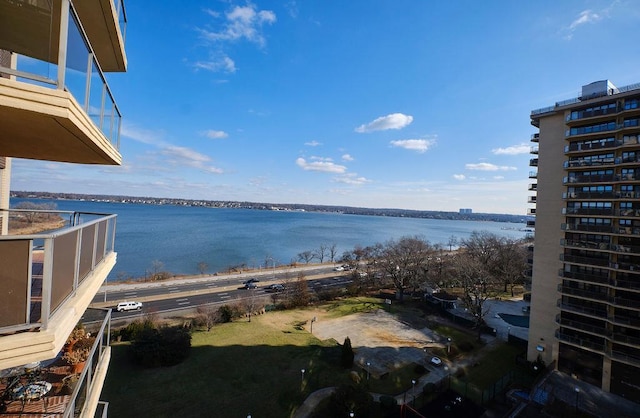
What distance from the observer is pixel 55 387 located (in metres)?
5.14

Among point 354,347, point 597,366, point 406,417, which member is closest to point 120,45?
point 406,417

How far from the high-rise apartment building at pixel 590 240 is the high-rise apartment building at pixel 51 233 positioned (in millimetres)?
27857

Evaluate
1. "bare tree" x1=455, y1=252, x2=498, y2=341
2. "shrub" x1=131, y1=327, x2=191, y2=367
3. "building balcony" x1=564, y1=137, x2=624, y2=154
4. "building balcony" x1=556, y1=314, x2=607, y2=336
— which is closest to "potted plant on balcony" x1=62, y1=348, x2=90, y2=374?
"shrub" x1=131, y1=327, x2=191, y2=367

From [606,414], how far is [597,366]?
424cm

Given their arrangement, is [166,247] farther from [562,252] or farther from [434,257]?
[562,252]

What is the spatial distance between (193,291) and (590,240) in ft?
131

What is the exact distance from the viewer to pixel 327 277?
5050 cm

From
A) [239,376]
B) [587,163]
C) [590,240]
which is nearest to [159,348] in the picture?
[239,376]

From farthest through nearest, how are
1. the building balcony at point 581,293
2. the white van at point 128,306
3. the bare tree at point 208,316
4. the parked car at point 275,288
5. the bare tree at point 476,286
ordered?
the parked car at point 275,288 < the white van at point 128,306 < the bare tree at point 476,286 < the bare tree at point 208,316 < the building balcony at point 581,293

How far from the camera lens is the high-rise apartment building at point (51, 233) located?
2.62m

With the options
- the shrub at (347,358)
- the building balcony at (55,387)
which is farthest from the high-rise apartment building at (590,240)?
the building balcony at (55,387)

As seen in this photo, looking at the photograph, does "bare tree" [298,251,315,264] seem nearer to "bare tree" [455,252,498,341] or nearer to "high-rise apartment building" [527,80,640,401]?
"bare tree" [455,252,498,341]

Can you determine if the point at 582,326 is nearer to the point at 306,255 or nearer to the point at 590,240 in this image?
the point at 590,240

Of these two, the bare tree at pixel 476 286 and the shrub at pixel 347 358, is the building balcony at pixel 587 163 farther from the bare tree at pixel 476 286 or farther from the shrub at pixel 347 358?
the shrub at pixel 347 358
